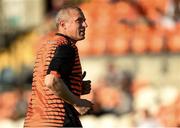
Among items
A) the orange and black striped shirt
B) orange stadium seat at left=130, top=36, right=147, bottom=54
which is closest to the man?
the orange and black striped shirt

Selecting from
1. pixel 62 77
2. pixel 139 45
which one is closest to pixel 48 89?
pixel 62 77

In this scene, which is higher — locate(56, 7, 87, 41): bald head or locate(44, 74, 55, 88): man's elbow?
locate(56, 7, 87, 41): bald head

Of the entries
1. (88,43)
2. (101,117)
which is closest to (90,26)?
(88,43)

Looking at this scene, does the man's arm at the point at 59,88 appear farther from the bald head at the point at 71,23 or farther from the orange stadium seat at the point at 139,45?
the orange stadium seat at the point at 139,45

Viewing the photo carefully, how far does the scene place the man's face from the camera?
207 inches

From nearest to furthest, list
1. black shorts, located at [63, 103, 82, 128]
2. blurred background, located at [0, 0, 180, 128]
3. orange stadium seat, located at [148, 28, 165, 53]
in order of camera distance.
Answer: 1. black shorts, located at [63, 103, 82, 128]
2. blurred background, located at [0, 0, 180, 128]
3. orange stadium seat, located at [148, 28, 165, 53]

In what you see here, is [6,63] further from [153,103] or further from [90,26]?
[153,103]

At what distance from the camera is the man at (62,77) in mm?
Result: 5113

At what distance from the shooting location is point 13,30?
55.8 feet

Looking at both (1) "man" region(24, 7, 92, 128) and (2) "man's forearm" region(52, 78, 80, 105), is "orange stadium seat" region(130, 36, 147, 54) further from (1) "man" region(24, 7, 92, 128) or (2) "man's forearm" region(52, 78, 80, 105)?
(2) "man's forearm" region(52, 78, 80, 105)

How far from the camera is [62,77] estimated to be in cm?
506

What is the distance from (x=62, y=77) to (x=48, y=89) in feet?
0.52

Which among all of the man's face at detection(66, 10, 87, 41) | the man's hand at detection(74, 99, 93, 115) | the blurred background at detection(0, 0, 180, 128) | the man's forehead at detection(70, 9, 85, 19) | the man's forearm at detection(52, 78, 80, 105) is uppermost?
the man's forehead at detection(70, 9, 85, 19)

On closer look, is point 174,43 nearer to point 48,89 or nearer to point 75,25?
point 75,25
